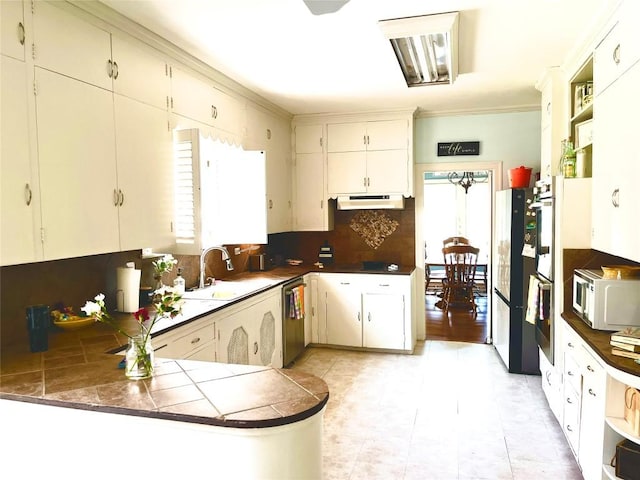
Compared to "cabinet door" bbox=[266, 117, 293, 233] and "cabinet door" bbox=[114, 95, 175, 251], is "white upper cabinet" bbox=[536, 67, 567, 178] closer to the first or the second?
"cabinet door" bbox=[266, 117, 293, 233]

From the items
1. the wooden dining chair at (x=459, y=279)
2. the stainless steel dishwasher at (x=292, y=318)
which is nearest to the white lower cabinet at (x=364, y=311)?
the stainless steel dishwasher at (x=292, y=318)

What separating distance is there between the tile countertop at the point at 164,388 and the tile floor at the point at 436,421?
1.24 metres

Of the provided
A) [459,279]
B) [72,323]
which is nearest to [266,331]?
[72,323]

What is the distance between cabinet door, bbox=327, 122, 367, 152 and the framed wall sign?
34.9 inches

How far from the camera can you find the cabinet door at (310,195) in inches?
213

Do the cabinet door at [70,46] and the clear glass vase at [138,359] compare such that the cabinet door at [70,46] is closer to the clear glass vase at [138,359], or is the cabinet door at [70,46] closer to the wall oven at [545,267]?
the clear glass vase at [138,359]

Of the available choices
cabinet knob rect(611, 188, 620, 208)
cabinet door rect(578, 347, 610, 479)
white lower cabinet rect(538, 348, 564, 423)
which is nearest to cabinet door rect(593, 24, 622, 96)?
cabinet knob rect(611, 188, 620, 208)

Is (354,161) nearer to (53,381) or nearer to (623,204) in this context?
(623,204)

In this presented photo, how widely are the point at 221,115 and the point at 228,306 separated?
1628 millimetres

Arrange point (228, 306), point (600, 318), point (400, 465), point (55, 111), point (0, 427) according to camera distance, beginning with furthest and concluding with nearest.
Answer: point (228, 306), point (400, 465), point (600, 318), point (55, 111), point (0, 427)

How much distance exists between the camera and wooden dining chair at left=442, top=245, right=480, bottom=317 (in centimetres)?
683

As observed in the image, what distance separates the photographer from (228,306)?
3.23 meters

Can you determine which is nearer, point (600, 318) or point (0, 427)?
point (0, 427)

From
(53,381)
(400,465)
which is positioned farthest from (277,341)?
(53,381)
